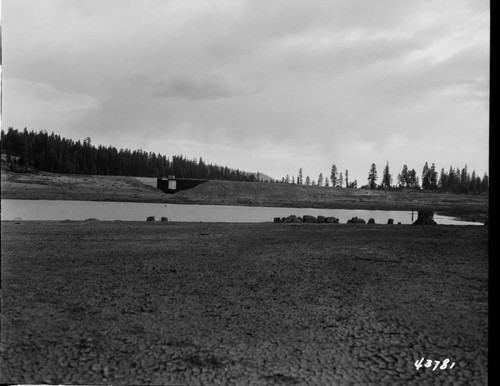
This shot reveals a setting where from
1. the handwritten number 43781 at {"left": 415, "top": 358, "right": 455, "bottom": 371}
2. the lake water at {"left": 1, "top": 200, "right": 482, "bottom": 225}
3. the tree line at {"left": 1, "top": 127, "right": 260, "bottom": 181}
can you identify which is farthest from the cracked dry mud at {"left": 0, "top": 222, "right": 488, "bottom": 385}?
the lake water at {"left": 1, "top": 200, "right": 482, "bottom": 225}

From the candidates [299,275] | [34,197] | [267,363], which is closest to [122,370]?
[267,363]

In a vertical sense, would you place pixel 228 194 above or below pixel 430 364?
above

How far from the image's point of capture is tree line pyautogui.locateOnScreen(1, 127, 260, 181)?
13.8 meters

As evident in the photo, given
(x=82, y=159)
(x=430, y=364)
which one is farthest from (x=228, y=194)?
(x=430, y=364)

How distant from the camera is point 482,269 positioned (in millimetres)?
8750

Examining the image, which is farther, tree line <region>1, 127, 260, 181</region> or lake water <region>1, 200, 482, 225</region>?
lake water <region>1, 200, 482, 225</region>

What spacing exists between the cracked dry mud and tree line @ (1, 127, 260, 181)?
448cm

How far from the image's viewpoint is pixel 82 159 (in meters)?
28.6

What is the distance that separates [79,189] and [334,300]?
39.3 meters

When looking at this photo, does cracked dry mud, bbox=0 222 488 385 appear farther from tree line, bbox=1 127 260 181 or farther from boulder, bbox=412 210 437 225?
boulder, bbox=412 210 437 225

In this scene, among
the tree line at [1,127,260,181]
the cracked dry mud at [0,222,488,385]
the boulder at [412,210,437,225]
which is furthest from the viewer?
the boulder at [412,210,437,225]

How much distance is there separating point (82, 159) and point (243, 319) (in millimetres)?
26984

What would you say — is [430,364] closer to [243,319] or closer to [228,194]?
[243,319]

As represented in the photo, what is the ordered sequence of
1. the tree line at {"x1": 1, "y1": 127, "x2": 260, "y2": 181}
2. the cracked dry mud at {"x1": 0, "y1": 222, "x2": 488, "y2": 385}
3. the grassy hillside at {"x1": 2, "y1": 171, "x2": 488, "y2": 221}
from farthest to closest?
the grassy hillside at {"x1": 2, "y1": 171, "x2": 488, "y2": 221}
the tree line at {"x1": 1, "y1": 127, "x2": 260, "y2": 181}
the cracked dry mud at {"x1": 0, "y1": 222, "x2": 488, "y2": 385}
